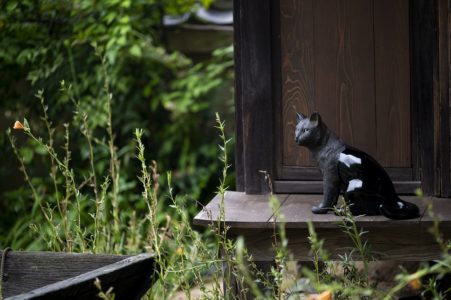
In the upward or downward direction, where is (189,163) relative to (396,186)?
downward

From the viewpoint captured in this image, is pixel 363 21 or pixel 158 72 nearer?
pixel 363 21

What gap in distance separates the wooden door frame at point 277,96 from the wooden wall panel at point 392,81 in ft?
0.15

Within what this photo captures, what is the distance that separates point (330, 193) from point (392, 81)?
0.69 m

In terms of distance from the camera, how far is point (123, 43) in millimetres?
6117

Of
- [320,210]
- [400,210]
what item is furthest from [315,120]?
[400,210]

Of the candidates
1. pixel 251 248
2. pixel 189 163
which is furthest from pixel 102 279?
pixel 189 163

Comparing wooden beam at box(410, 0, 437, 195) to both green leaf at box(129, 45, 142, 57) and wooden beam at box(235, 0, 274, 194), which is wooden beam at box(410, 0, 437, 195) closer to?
wooden beam at box(235, 0, 274, 194)

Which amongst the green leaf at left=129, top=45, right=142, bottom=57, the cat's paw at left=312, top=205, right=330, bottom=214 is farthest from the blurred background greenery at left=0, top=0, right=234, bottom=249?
the cat's paw at left=312, top=205, right=330, bottom=214

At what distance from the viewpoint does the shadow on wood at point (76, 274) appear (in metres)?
2.60

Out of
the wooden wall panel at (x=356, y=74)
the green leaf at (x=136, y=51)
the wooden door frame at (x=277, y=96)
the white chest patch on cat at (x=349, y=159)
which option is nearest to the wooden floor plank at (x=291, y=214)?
the wooden door frame at (x=277, y=96)

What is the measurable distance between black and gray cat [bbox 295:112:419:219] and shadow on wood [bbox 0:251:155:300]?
0.89 metres

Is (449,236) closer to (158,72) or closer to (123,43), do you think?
(123,43)

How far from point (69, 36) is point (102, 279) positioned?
4124mm

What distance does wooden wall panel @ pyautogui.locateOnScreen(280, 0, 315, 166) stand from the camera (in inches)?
152
